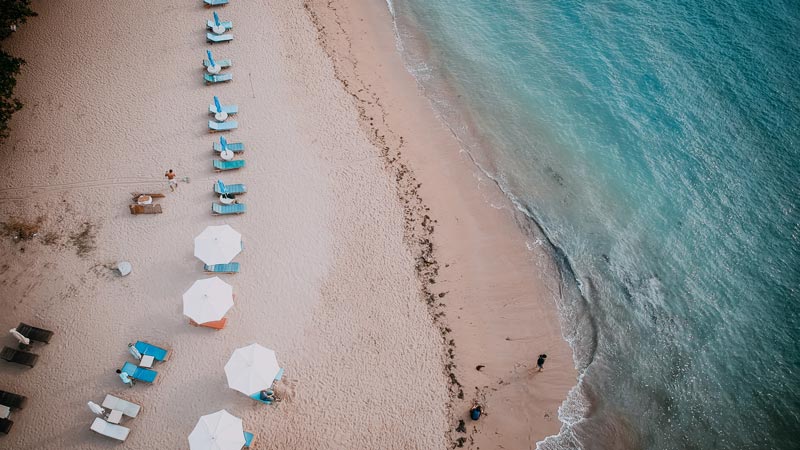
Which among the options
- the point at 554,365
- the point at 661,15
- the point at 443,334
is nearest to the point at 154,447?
the point at 443,334

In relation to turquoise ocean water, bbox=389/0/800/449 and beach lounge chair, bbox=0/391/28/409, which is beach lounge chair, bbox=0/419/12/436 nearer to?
beach lounge chair, bbox=0/391/28/409

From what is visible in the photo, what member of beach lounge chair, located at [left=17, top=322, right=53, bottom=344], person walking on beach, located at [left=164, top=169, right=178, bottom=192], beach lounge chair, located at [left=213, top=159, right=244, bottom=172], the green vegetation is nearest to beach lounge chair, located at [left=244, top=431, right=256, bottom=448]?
beach lounge chair, located at [left=17, top=322, right=53, bottom=344]

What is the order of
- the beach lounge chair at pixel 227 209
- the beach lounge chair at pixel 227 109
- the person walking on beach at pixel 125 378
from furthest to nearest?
the beach lounge chair at pixel 227 109 → the beach lounge chair at pixel 227 209 → the person walking on beach at pixel 125 378

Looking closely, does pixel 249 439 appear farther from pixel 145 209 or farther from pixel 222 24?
pixel 222 24

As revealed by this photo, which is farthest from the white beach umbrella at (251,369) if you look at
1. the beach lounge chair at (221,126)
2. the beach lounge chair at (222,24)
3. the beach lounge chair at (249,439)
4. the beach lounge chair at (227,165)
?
the beach lounge chair at (222,24)

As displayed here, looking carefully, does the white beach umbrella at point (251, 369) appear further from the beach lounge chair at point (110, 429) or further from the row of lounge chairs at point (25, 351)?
the row of lounge chairs at point (25, 351)

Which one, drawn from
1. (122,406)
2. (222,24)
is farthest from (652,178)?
(222,24)
